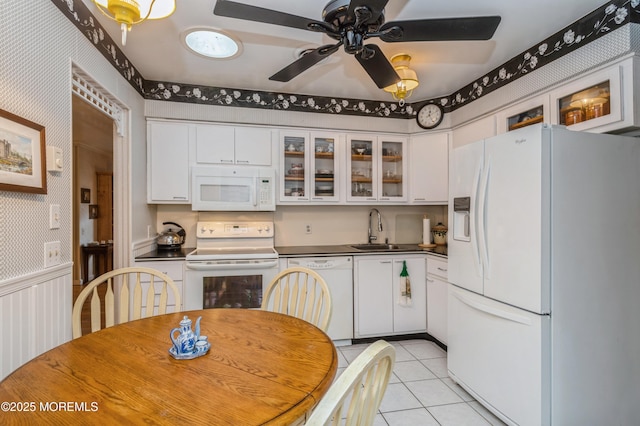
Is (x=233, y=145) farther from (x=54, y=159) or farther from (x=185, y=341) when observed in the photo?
(x=185, y=341)

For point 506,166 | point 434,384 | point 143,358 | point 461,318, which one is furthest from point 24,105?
point 434,384

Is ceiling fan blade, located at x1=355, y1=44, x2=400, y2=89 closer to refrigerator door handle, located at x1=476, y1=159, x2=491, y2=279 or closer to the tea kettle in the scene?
refrigerator door handle, located at x1=476, y1=159, x2=491, y2=279

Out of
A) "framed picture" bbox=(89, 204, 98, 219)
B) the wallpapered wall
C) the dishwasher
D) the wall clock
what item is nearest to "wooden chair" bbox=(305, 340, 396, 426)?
the wallpapered wall

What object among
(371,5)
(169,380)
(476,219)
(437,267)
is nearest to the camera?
(169,380)

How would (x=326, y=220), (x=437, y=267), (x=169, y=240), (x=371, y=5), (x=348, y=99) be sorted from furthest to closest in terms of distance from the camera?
1. (x=326, y=220)
2. (x=348, y=99)
3. (x=169, y=240)
4. (x=437, y=267)
5. (x=371, y=5)

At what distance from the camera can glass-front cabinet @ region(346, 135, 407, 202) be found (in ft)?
11.4

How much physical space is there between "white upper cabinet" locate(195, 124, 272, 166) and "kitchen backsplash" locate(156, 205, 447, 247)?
591 mm

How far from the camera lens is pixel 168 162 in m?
3.05

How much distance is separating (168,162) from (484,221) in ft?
9.12

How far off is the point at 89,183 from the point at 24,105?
5.00 m

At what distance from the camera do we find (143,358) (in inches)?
42.8

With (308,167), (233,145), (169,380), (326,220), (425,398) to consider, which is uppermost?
(233,145)

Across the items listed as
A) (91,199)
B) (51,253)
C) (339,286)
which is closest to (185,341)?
(51,253)

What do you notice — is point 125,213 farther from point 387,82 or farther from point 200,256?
point 387,82
